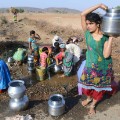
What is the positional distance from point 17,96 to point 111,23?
213cm

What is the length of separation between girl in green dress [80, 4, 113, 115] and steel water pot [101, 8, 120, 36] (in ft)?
0.35

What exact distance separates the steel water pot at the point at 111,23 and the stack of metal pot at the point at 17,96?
72.4 inches

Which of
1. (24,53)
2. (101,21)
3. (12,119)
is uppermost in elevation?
(101,21)

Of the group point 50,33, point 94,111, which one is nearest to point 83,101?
point 94,111

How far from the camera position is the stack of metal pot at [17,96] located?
14.1ft

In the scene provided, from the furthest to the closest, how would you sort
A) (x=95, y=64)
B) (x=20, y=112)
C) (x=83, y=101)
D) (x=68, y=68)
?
(x=68, y=68), (x=83, y=101), (x=20, y=112), (x=95, y=64)

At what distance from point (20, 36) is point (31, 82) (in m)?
6.75

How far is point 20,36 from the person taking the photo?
12516 millimetres

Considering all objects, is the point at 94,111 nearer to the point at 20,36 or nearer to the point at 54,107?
the point at 54,107

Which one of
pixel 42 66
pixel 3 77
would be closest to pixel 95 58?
pixel 3 77

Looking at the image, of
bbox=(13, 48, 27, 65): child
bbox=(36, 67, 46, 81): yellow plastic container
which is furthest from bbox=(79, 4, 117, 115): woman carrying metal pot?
bbox=(13, 48, 27, 65): child

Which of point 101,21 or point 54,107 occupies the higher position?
point 101,21

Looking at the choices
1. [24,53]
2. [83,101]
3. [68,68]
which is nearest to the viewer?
[83,101]

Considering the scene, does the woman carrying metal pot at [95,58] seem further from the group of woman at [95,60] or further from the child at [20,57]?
the child at [20,57]
